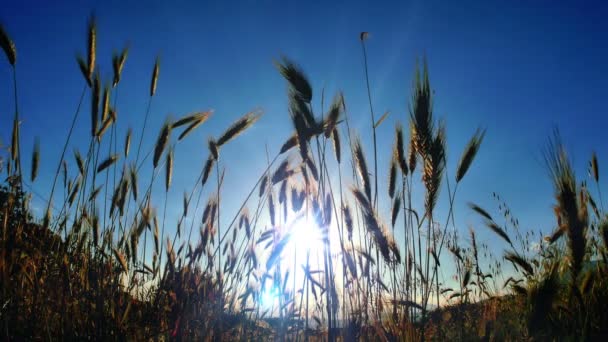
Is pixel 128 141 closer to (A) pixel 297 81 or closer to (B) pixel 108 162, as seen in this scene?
(B) pixel 108 162

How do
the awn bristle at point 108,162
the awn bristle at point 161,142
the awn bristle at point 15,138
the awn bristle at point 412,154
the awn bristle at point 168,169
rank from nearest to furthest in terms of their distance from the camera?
the awn bristle at point 15,138 < the awn bristle at point 412,154 < the awn bristle at point 161,142 < the awn bristle at point 168,169 < the awn bristle at point 108,162

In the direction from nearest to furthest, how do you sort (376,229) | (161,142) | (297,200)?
(376,229) < (161,142) < (297,200)

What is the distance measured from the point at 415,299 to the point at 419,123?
1.28 metres

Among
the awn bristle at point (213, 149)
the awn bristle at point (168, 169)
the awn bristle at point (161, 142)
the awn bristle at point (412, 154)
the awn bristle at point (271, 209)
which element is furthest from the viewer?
the awn bristle at point (271, 209)

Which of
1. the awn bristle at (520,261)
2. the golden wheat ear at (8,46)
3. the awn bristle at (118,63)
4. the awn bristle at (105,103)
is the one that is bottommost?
the awn bristle at (520,261)

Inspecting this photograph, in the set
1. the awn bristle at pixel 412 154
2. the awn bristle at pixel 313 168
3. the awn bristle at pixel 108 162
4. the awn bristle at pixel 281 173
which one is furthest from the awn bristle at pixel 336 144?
the awn bristle at pixel 108 162

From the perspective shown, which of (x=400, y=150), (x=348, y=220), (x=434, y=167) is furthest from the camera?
(x=348, y=220)

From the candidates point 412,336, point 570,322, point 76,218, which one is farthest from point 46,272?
point 570,322

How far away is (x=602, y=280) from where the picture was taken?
117 inches

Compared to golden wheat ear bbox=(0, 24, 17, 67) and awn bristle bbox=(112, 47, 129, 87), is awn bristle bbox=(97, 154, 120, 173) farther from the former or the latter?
golden wheat ear bbox=(0, 24, 17, 67)

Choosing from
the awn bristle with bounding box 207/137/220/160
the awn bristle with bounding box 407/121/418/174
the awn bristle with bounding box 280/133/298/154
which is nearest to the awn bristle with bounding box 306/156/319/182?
the awn bristle with bounding box 280/133/298/154

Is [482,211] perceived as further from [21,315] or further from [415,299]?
[21,315]

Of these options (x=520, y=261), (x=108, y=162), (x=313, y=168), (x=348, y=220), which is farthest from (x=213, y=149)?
(x=520, y=261)

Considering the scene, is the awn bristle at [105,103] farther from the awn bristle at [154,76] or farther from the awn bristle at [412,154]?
the awn bristle at [412,154]
